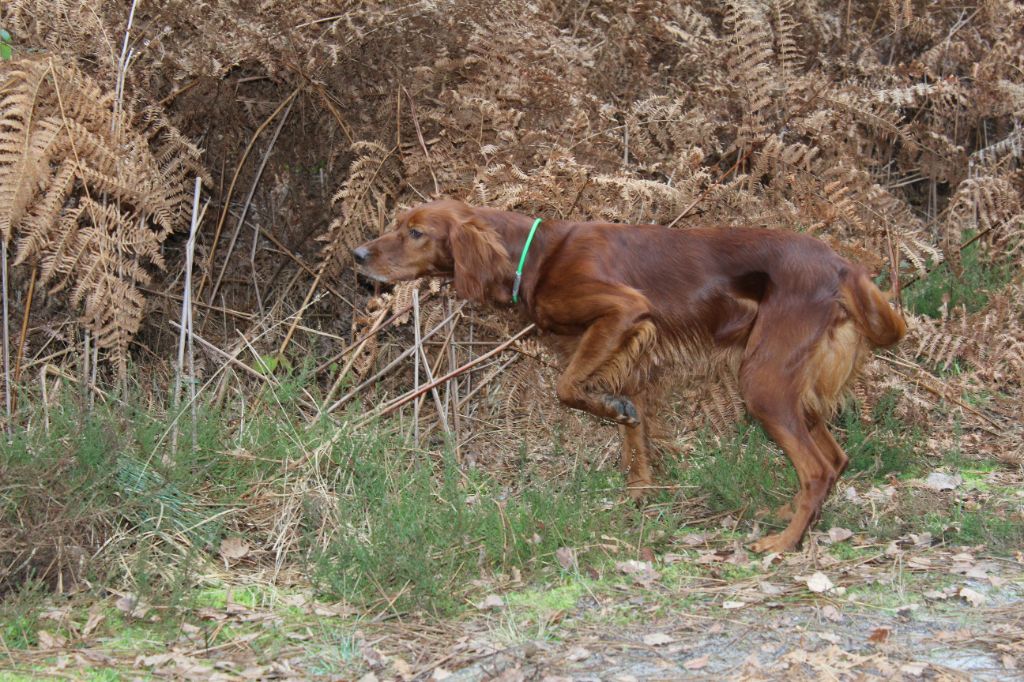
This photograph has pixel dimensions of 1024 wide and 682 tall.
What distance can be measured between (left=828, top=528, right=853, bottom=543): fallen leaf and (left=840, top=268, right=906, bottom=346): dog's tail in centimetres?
74

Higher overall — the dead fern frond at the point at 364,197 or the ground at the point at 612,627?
the dead fern frond at the point at 364,197

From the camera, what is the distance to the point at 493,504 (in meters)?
3.85

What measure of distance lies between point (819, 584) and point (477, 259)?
73.0 inches

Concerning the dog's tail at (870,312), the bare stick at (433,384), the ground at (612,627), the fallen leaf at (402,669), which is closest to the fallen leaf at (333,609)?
the ground at (612,627)

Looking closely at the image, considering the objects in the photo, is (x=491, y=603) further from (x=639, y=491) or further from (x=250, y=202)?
(x=250, y=202)

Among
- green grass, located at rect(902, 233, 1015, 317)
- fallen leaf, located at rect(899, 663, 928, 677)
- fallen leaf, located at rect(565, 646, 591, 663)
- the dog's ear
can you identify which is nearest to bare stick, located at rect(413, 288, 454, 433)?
the dog's ear

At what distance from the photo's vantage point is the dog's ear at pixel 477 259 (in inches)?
167

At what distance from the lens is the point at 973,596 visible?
3.21 metres

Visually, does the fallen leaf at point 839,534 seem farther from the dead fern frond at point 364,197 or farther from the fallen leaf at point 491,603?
the dead fern frond at point 364,197

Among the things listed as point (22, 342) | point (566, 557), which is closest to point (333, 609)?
point (566, 557)

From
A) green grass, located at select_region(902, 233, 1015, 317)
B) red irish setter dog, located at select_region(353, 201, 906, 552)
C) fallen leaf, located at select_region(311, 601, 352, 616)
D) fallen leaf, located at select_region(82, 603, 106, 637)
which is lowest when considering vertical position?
fallen leaf, located at select_region(311, 601, 352, 616)

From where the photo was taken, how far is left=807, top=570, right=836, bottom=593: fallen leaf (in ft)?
10.9

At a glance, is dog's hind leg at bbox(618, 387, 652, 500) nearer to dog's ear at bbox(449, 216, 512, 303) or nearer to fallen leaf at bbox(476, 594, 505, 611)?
dog's ear at bbox(449, 216, 512, 303)

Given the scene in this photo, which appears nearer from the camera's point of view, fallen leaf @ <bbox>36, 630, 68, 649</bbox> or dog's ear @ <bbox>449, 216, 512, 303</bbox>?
fallen leaf @ <bbox>36, 630, 68, 649</bbox>
